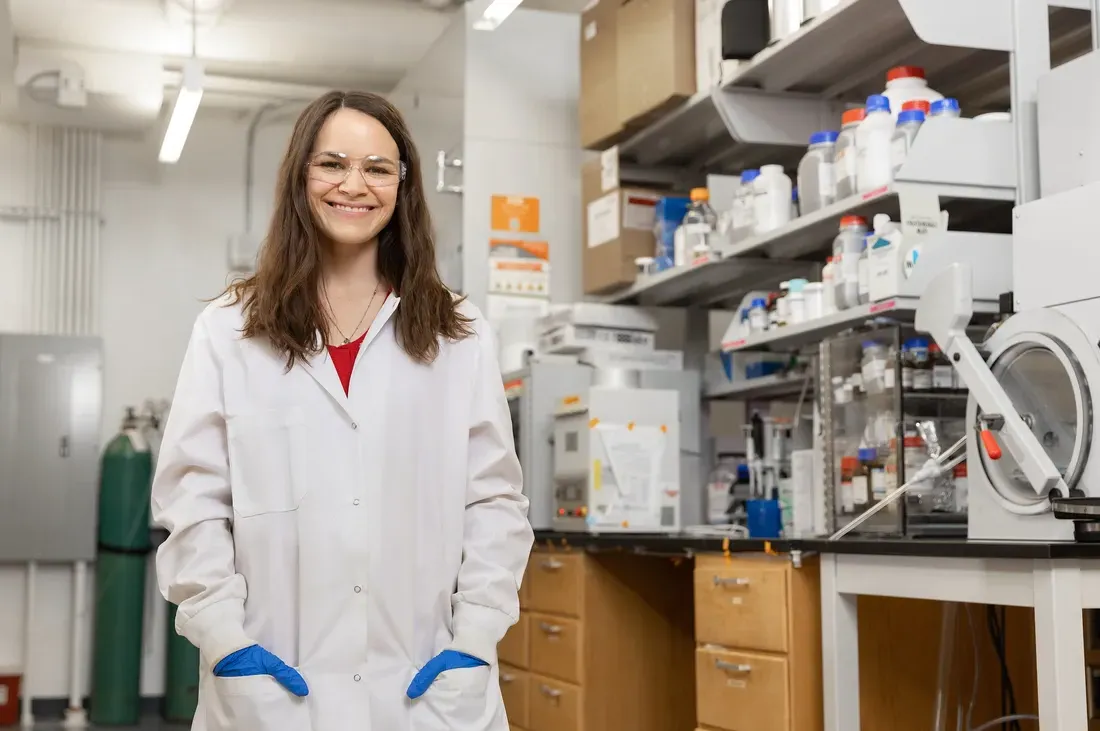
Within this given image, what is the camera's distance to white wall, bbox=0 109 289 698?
6.81m

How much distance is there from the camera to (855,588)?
2572 mm

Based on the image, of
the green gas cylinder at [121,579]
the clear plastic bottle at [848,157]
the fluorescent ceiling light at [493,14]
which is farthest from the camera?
the green gas cylinder at [121,579]

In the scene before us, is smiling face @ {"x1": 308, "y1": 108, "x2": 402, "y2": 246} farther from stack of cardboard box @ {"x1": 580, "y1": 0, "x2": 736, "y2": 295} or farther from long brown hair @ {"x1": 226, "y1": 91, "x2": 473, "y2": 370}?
stack of cardboard box @ {"x1": 580, "y1": 0, "x2": 736, "y2": 295}

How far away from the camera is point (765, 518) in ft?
11.7

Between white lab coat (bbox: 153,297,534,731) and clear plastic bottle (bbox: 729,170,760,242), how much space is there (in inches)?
83.7

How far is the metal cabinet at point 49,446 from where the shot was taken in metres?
6.58

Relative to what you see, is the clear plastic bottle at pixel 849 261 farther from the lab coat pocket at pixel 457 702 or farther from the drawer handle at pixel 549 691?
the lab coat pocket at pixel 457 702

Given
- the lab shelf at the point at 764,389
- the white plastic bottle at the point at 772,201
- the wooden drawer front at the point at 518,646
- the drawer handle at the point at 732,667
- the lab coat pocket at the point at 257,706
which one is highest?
the white plastic bottle at the point at 772,201

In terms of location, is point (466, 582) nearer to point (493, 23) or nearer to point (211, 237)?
point (493, 23)

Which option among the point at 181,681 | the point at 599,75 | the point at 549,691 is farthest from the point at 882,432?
the point at 181,681

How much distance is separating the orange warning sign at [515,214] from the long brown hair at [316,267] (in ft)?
11.2

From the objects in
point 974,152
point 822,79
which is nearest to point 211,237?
point 822,79

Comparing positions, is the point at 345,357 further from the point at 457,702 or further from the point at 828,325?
→ the point at 828,325

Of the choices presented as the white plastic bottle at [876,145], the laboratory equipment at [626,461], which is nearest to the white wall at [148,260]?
the laboratory equipment at [626,461]
